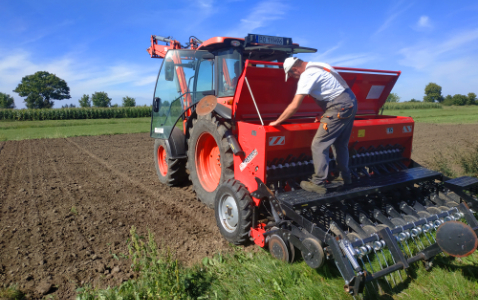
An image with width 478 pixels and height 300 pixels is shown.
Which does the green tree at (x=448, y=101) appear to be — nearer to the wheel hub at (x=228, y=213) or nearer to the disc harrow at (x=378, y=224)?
the disc harrow at (x=378, y=224)

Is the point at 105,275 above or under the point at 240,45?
under

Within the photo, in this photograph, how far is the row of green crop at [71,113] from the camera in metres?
34.7

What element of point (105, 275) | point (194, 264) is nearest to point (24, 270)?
point (105, 275)

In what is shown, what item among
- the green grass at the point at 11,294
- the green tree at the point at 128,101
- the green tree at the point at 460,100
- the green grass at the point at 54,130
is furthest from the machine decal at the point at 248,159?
the green tree at the point at 460,100

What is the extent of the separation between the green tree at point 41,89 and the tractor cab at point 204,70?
81412mm

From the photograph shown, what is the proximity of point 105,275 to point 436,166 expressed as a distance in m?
6.71

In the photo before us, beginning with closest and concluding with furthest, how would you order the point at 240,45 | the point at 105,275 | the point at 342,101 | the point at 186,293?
the point at 186,293 < the point at 105,275 < the point at 342,101 < the point at 240,45

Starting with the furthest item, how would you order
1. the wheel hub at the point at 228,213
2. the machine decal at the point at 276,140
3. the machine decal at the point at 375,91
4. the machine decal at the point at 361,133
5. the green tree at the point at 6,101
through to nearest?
the green tree at the point at 6,101
the machine decal at the point at 375,91
the machine decal at the point at 361,133
the wheel hub at the point at 228,213
the machine decal at the point at 276,140

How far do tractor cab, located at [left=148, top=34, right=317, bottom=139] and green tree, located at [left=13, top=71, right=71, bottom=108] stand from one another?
81.4 m

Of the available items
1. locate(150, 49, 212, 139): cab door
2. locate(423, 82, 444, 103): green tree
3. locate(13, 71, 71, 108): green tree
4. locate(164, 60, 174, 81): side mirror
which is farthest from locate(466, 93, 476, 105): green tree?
locate(13, 71, 71, 108): green tree

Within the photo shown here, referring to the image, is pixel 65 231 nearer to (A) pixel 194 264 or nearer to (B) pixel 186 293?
(A) pixel 194 264

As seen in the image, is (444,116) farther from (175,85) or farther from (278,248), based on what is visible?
(278,248)

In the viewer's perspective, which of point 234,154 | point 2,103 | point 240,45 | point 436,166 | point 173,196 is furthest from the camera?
point 2,103

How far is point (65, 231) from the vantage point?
13.7 feet
